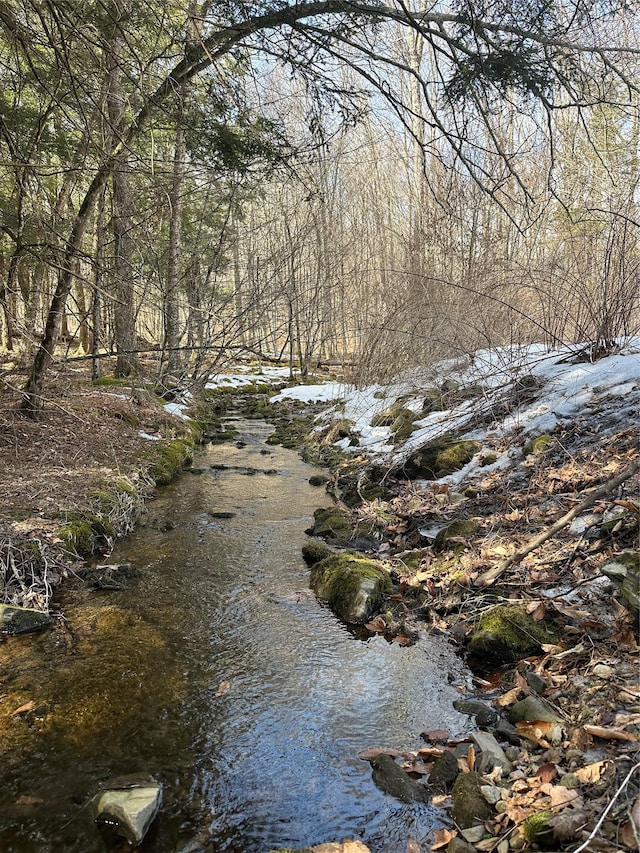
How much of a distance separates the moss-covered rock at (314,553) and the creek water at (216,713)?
0.60 ft

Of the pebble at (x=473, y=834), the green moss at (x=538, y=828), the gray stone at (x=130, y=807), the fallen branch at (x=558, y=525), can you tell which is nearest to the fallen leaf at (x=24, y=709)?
the gray stone at (x=130, y=807)

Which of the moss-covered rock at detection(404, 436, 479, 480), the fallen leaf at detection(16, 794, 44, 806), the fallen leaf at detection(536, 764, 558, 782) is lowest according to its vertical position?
the fallen leaf at detection(16, 794, 44, 806)

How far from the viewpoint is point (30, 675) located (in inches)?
134

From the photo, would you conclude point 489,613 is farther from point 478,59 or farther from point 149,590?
point 478,59

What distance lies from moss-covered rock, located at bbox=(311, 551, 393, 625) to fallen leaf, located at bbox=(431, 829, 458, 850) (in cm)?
190

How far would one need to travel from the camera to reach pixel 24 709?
310 centimetres

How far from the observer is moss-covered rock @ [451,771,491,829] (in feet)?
7.47

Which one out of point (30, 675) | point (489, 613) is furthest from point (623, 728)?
point (30, 675)

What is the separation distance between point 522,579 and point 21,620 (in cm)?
366

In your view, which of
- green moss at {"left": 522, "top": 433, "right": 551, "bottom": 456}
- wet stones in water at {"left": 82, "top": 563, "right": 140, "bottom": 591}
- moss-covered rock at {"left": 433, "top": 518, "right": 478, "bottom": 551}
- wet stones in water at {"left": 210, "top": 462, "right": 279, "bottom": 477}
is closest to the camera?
wet stones in water at {"left": 82, "top": 563, "right": 140, "bottom": 591}

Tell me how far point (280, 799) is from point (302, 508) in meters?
4.45

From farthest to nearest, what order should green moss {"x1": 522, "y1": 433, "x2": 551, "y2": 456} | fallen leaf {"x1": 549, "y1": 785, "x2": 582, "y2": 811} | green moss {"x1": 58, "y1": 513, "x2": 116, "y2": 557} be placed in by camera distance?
green moss {"x1": 522, "y1": 433, "x2": 551, "y2": 456}, green moss {"x1": 58, "y1": 513, "x2": 116, "y2": 557}, fallen leaf {"x1": 549, "y1": 785, "x2": 582, "y2": 811}

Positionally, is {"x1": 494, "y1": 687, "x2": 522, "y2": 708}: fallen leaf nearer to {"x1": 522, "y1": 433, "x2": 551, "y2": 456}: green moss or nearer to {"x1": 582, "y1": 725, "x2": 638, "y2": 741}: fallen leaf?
{"x1": 582, "y1": 725, "x2": 638, "y2": 741}: fallen leaf

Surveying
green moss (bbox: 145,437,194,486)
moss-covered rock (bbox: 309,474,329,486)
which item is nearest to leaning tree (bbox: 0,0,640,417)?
green moss (bbox: 145,437,194,486)
